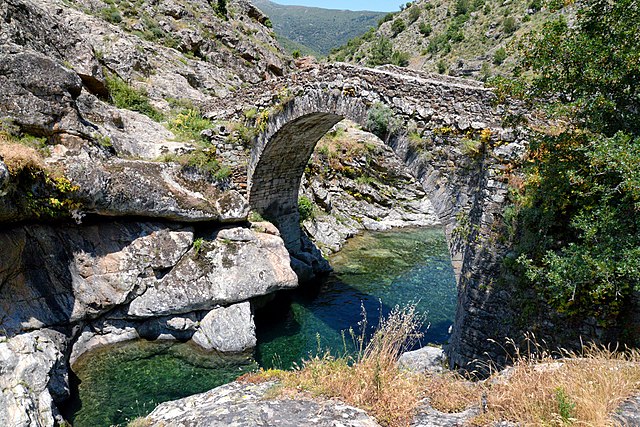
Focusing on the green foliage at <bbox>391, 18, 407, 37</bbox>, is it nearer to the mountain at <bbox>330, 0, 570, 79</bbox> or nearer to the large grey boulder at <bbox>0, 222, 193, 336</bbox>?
the mountain at <bbox>330, 0, 570, 79</bbox>

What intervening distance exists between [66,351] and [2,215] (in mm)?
3110

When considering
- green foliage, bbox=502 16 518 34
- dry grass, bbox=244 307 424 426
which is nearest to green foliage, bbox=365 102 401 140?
dry grass, bbox=244 307 424 426

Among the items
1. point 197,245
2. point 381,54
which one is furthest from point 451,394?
point 381,54

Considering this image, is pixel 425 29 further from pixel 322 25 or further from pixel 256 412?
pixel 322 25

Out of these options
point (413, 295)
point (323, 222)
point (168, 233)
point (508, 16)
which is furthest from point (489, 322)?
point (508, 16)

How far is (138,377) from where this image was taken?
27.2 ft

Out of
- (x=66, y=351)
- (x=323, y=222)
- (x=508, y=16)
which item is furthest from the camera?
(x=508, y=16)

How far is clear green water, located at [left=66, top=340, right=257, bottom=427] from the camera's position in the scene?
23.6ft

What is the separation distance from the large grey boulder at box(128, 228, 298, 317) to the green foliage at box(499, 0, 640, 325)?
22.8ft

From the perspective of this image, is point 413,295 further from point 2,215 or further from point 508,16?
point 508,16

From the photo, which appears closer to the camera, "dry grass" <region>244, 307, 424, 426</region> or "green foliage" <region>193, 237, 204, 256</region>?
"dry grass" <region>244, 307, 424, 426</region>

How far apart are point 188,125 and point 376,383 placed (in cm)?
1126

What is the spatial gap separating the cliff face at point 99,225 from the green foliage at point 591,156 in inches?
286

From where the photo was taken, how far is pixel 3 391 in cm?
611
